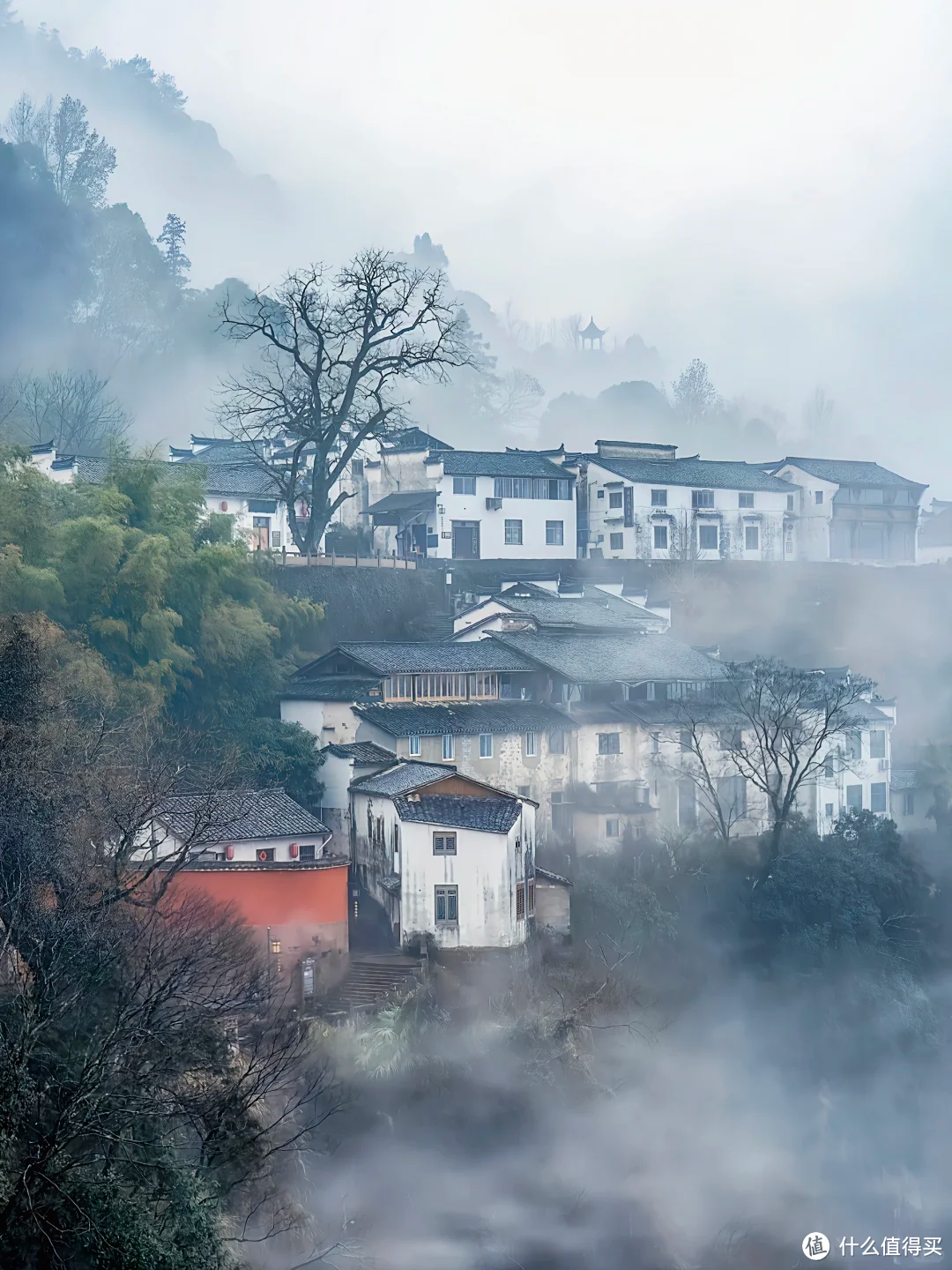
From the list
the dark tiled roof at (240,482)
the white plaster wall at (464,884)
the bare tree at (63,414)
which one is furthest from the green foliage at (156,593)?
the bare tree at (63,414)

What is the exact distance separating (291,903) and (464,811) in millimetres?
2935

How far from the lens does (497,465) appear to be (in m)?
35.3

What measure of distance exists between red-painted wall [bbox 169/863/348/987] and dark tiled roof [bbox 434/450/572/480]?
16764 millimetres

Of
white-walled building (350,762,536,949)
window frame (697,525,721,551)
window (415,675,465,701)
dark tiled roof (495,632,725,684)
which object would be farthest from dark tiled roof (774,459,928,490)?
white-walled building (350,762,536,949)

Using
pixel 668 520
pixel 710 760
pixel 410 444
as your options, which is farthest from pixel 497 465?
pixel 710 760

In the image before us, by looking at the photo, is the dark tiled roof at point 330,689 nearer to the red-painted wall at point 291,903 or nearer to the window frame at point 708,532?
the red-painted wall at point 291,903

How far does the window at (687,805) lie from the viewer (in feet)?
83.9

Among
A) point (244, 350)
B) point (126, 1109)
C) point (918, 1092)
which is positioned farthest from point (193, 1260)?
point (244, 350)

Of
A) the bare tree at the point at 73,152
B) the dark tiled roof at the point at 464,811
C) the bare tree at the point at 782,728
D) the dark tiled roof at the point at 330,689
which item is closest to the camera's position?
the dark tiled roof at the point at 464,811

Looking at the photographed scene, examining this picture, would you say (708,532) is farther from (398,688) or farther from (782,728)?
(398,688)

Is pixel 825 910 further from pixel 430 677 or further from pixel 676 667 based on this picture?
pixel 430 677

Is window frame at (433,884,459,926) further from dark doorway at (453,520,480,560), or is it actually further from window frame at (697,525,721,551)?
window frame at (697,525,721,551)

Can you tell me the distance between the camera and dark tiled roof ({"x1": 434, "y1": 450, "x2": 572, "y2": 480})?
34.6 meters

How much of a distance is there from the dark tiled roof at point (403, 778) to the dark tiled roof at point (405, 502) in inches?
509
